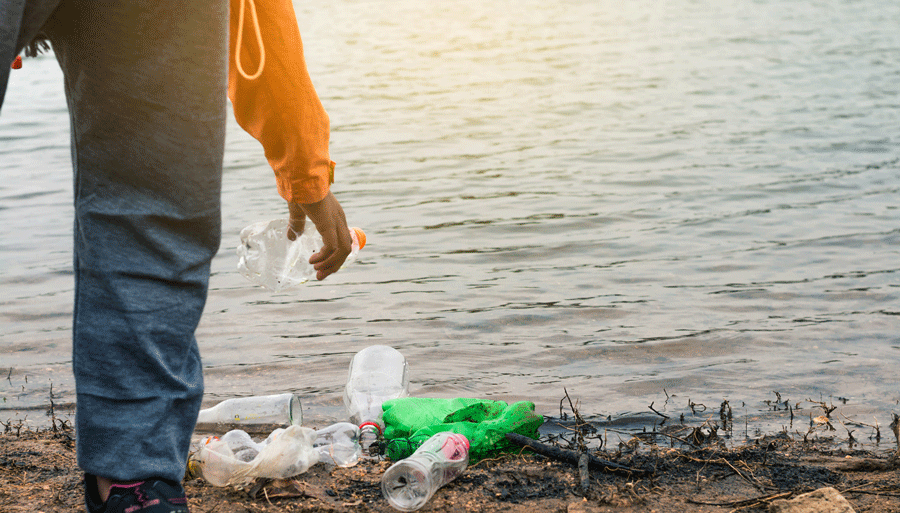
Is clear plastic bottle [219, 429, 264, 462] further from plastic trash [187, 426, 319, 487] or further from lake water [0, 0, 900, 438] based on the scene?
lake water [0, 0, 900, 438]

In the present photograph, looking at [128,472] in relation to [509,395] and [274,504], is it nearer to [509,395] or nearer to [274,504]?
[274,504]

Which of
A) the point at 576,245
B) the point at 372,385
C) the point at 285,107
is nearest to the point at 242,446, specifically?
the point at 372,385

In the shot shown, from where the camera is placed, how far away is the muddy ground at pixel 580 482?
2.50 metres

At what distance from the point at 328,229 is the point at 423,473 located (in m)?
0.83

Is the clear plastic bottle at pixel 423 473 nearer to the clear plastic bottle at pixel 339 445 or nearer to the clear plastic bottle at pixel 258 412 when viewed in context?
the clear plastic bottle at pixel 339 445

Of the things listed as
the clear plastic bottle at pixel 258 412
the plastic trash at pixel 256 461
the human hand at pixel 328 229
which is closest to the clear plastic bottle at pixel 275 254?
the clear plastic bottle at pixel 258 412

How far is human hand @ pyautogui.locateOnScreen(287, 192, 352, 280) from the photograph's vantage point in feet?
6.95

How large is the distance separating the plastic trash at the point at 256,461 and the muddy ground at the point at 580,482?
1.4 inches

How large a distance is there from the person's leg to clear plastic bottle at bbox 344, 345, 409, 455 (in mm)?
1464

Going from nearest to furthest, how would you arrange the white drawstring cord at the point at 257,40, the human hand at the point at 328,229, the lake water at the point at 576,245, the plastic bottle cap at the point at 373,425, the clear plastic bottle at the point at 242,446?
the white drawstring cord at the point at 257,40 → the human hand at the point at 328,229 → the clear plastic bottle at the point at 242,446 → the plastic bottle cap at the point at 373,425 → the lake water at the point at 576,245

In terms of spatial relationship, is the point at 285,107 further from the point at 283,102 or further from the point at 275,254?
the point at 275,254

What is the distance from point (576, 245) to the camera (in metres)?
6.24

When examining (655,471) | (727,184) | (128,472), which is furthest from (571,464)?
(727,184)

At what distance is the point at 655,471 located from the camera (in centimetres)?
271
